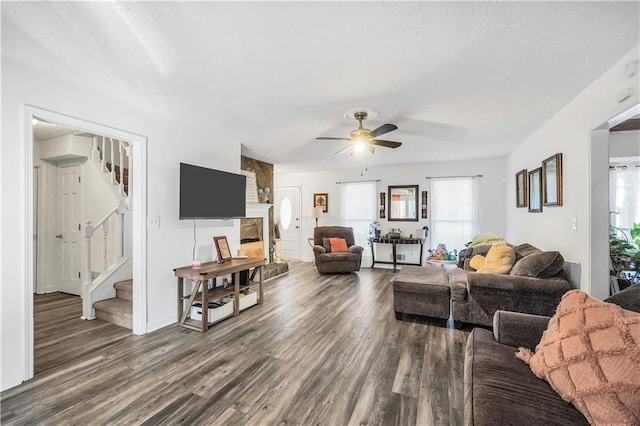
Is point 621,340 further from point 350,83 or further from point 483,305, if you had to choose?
point 350,83

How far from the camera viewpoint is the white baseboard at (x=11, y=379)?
197 cm

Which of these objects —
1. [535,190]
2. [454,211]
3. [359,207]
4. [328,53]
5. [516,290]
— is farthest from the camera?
[359,207]

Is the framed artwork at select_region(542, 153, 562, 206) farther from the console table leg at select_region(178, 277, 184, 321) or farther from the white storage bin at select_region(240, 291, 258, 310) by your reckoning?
the console table leg at select_region(178, 277, 184, 321)

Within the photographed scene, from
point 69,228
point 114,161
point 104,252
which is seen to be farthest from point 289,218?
point 69,228

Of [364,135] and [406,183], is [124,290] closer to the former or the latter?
[364,135]

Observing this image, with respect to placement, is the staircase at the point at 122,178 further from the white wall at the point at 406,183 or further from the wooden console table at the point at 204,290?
the white wall at the point at 406,183

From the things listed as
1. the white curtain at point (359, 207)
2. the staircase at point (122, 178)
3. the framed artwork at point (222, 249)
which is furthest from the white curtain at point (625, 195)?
the staircase at point (122, 178)

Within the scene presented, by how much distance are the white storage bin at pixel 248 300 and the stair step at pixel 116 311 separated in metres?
1.19

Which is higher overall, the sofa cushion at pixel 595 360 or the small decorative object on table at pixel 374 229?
the small decorative object on table at pixel 374 229

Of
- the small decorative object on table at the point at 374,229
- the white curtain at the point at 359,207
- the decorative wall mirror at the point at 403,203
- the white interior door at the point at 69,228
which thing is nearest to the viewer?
the white interior door at the point at 69,228

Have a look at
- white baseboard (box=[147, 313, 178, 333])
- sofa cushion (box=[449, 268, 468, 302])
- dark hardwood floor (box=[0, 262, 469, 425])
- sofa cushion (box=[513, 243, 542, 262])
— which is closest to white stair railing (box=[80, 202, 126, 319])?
dark hardwood floor (box=[0, 262, 469, 425])

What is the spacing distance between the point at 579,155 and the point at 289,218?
20.1 feet

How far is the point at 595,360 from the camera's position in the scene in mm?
1188

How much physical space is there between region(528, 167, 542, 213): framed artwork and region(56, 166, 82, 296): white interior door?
6.65 metres
